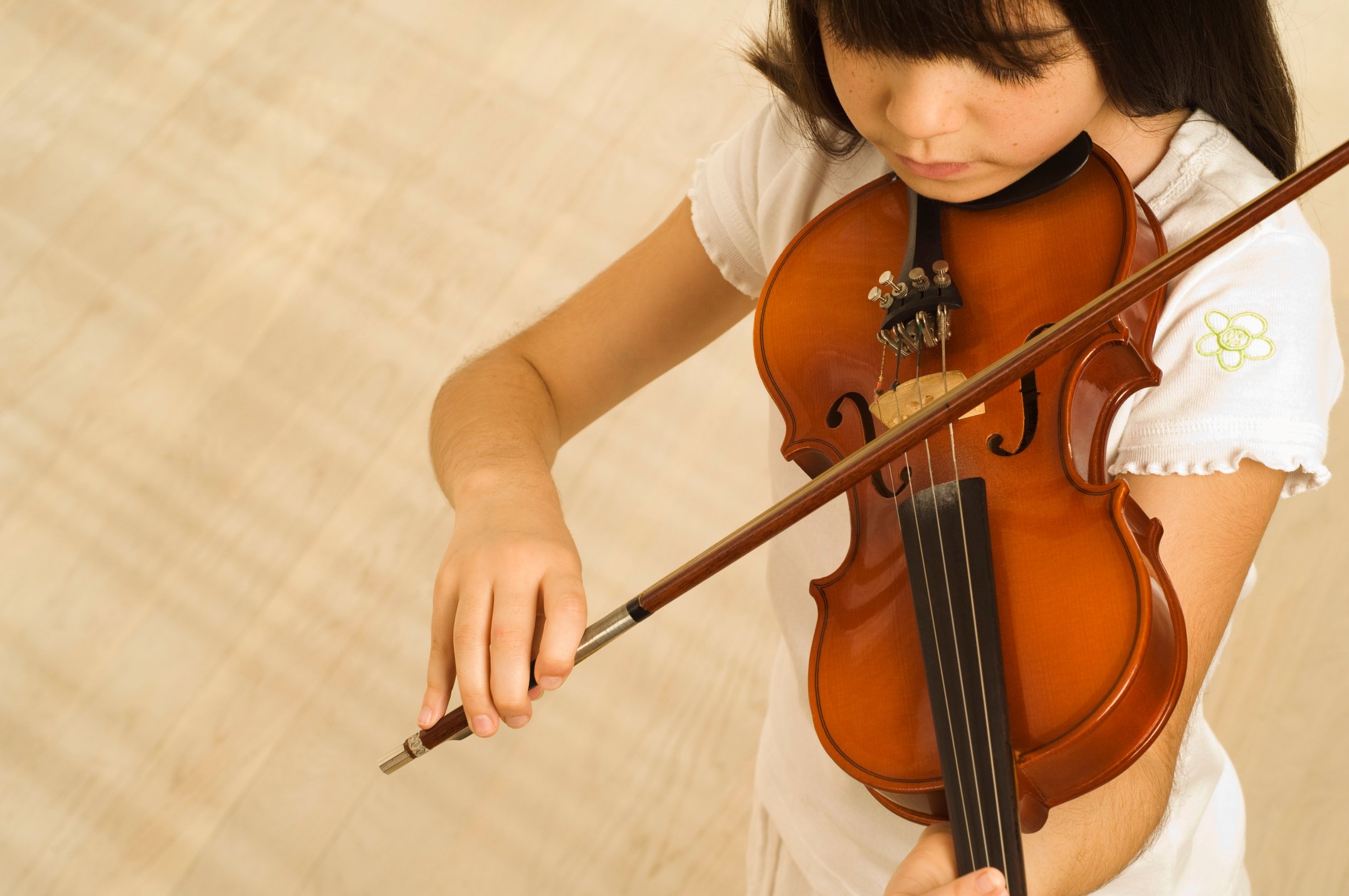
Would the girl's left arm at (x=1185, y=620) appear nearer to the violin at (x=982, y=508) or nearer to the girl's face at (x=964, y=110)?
the violin at (x=982, y=508)

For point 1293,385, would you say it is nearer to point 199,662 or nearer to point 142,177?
point 199,662

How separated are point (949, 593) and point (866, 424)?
0.15 m

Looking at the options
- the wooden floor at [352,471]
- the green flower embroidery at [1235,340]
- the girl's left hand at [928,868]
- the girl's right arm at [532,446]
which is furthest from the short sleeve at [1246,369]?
the wooden floor at [352,471]

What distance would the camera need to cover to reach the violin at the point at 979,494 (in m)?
0.55

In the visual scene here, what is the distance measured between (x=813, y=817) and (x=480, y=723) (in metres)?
0.33

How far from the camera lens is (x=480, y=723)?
23.7 inches

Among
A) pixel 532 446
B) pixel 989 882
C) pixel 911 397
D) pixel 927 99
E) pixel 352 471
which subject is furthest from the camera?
pixel 352 471

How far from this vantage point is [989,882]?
0.48 metres

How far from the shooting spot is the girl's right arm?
617mm

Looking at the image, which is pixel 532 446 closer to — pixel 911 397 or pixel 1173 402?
pixel 911 397

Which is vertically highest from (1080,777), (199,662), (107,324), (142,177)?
(1080,777)

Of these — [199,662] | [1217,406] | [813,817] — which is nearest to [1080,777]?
[1217,406]

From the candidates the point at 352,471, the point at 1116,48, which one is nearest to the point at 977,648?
the point at 1116,48

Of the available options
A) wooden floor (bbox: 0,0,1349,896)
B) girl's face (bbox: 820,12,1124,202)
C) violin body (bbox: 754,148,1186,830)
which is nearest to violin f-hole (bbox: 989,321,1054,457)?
violin body (bbox: 754,148,1186,830)
